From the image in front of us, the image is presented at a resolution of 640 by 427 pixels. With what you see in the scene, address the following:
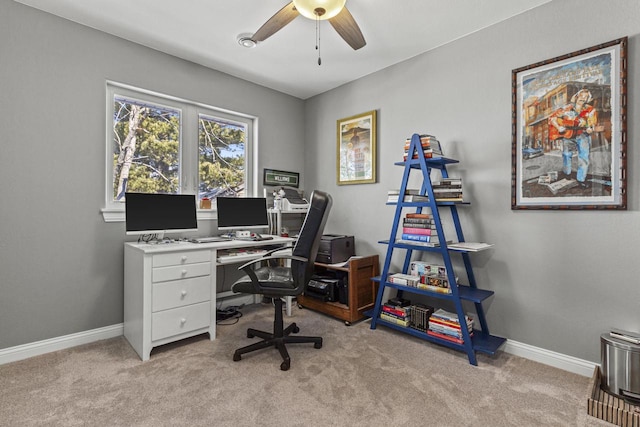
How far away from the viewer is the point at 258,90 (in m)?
3.67

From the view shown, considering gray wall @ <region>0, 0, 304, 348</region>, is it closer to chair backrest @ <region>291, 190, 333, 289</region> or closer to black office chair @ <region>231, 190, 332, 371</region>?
black office chair @ <region>231, 190, 332, 371</region>

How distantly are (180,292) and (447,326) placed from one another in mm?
2061

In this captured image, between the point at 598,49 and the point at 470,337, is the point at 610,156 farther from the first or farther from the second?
the point at 470,337

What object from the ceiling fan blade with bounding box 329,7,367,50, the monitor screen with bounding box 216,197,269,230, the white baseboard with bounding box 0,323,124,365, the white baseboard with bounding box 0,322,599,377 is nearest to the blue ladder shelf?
the white baseboard with bounding box 0,322,599,377

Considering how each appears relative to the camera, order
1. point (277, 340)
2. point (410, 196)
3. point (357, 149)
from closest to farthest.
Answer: point (277, 340)
point (410, 196)
point (357, 149)

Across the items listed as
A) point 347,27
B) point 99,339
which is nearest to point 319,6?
point 347,27

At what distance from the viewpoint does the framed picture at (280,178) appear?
146 inches

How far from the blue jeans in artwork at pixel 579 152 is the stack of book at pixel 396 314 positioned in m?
1.56

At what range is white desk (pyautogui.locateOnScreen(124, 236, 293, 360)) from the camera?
225 centimetres

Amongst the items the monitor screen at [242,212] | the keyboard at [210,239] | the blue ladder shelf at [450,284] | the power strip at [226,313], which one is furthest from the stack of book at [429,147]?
the power strip at [226,313]

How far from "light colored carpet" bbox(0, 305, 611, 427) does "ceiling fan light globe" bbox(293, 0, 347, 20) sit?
2.23m

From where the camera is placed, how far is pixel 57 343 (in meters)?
2.36

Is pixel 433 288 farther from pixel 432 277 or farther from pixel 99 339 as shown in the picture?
pixel 99 339

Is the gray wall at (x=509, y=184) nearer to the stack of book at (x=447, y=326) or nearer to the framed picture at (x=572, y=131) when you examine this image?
the framed picture at (x=572, y=131)
